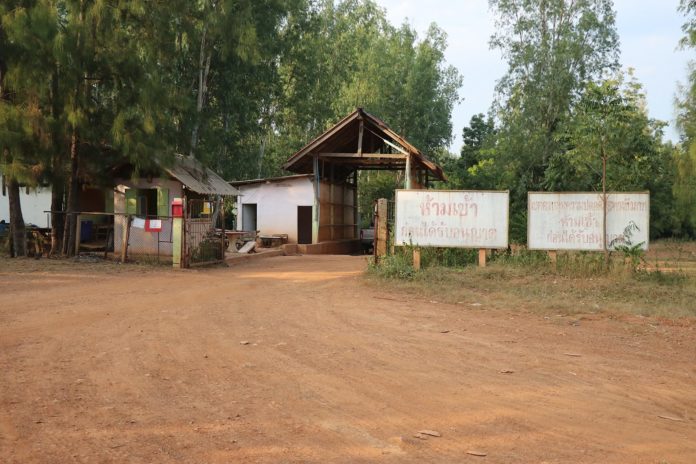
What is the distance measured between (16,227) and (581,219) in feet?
51.8

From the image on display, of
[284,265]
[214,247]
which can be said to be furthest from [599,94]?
[214,247]

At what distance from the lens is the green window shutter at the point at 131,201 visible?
21656mm

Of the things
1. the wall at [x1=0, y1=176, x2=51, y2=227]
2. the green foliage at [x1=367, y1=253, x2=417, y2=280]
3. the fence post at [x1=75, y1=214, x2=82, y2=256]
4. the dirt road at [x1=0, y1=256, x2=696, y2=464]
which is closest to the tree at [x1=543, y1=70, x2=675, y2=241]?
the green foliage at [x1=367, y1=253, x2=417, y2=280]

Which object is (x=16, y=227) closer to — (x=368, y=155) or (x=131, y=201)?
(x=131, y=201)

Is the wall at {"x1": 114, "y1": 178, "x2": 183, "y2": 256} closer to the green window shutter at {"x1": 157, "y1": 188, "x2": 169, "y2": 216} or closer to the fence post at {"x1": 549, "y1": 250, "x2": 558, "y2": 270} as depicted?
the green window shutter at {"x1": 157, "y1": 188, "x2": 169, "y2": 216}

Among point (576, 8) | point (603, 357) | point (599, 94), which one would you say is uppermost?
point (576, 8)

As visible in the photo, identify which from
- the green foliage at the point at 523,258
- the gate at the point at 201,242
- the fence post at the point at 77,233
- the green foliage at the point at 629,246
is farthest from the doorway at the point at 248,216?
the green foliage at the point at 629,246

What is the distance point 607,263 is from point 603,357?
273 inches

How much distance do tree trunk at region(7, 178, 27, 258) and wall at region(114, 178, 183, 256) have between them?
103 inches

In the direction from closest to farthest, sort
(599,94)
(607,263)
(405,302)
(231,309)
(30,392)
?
1. (30,392)
2. (231,309)
3. (405,302)
4. (607,263)
5. (599,94)

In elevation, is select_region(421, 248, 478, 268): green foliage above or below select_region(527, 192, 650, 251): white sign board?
below

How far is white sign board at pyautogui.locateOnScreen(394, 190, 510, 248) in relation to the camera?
15094 millimetres

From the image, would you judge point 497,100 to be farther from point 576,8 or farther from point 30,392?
point 30,392

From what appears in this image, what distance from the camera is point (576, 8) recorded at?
3419cm
